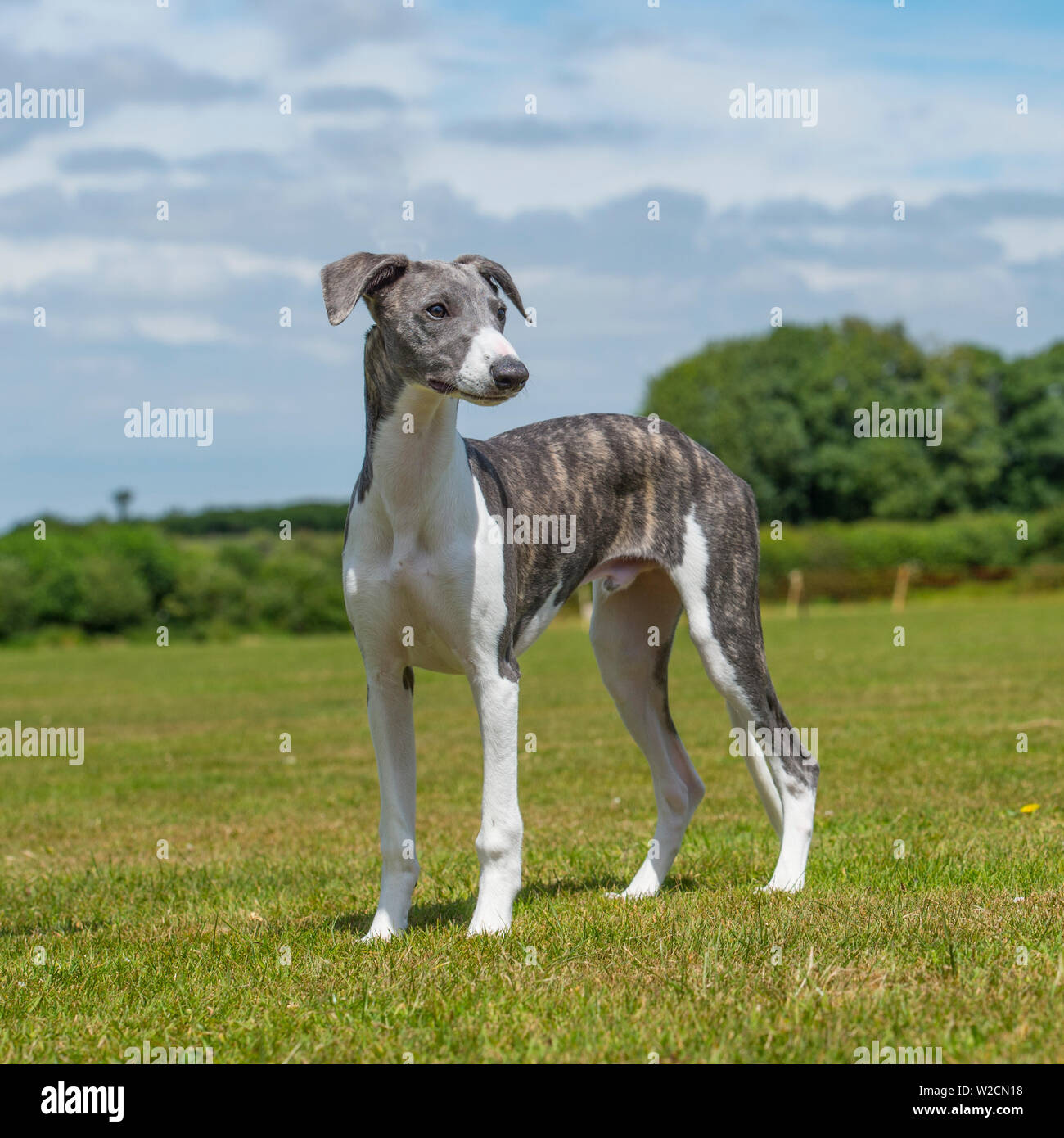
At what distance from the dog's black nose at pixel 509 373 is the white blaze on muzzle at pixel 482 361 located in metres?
0.02

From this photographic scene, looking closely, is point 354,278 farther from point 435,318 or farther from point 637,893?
point 637,893

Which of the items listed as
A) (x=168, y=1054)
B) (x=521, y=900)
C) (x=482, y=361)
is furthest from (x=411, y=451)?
(x=168, y=1054)

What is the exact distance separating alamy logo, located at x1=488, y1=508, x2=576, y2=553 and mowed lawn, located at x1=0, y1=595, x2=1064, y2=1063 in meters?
1.64

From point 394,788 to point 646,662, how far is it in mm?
1646

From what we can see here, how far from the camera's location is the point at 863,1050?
3842mm

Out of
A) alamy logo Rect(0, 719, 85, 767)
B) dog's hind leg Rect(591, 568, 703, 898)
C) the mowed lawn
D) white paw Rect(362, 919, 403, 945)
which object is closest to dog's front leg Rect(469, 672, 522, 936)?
the mowed lawn

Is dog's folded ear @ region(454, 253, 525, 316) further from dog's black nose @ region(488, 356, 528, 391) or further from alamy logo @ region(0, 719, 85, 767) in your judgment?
alamy logo @ region(0, 719, 85, 767)

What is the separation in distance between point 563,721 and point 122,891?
9.99m

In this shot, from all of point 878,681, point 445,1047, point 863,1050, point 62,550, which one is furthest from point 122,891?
point 62,550

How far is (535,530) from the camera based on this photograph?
20.1 feet

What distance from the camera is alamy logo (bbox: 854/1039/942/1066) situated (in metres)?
3.76

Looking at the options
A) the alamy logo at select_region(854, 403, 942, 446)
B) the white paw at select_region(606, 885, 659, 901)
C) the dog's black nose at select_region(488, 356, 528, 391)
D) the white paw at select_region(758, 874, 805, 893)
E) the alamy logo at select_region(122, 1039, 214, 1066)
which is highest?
the alamy logo at select_region(854, 403, 942, 446)
